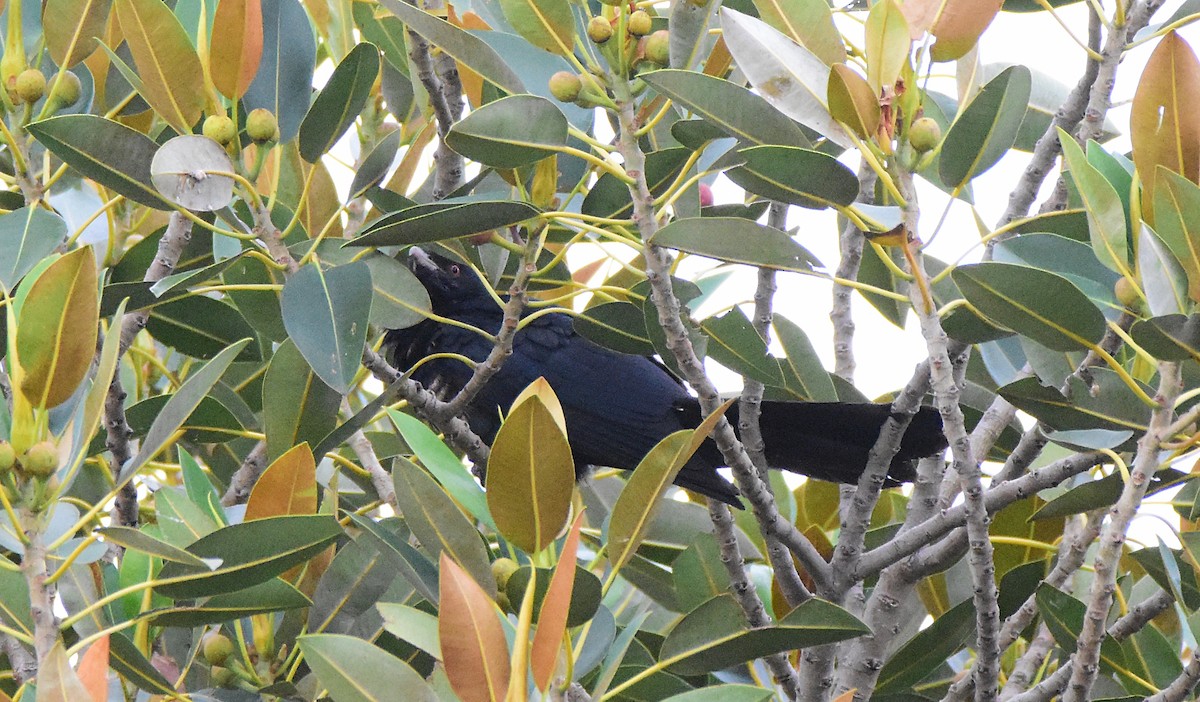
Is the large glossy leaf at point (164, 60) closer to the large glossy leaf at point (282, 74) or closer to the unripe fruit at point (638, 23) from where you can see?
the large glossy leaf at point (282, 74)

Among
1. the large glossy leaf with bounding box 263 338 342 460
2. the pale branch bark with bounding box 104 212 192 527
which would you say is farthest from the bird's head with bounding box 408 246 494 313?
the large glossy leaf with bounding box 263 338 342 460

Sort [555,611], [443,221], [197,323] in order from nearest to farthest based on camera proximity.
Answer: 1. [555,611]
2. [443,221]
3. [197,323]

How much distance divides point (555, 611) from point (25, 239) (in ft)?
4.13

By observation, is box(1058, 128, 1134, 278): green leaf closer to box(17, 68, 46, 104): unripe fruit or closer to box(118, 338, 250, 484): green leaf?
box(118, 338, 250, 484): green leaf

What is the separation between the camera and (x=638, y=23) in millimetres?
1924

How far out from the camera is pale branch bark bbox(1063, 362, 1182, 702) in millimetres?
1760

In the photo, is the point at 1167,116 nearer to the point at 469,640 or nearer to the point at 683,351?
the point at 683,351

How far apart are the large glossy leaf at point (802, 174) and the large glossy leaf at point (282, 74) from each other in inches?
31.8

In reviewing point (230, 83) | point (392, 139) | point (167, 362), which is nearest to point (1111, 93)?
point (392, 139)

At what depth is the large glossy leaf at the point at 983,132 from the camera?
190 cm

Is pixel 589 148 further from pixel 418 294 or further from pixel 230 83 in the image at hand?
pixel 230 83

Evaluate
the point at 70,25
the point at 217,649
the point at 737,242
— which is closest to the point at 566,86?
the point at 737,242

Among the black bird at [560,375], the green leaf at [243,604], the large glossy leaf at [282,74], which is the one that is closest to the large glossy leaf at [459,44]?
the large glossy leaf at [282,74]

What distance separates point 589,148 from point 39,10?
3.90ft
